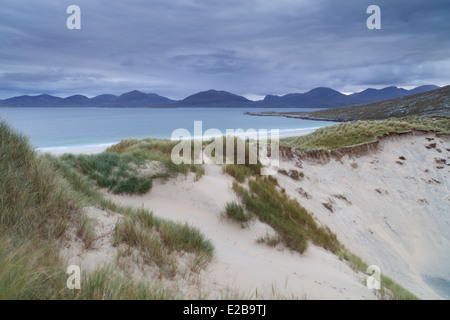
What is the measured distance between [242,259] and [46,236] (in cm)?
304

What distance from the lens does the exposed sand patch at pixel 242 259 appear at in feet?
11.6

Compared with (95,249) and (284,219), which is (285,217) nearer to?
(284,219)

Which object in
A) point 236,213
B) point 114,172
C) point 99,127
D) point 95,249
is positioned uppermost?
point 99,127

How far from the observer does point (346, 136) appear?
20.6 metres

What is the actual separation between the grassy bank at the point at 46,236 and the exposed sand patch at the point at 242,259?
55 centimetres

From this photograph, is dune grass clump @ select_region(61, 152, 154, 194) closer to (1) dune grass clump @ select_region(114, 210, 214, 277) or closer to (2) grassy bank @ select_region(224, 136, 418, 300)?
(2) grassy bank @ select_region(224, 136, 418, 300)

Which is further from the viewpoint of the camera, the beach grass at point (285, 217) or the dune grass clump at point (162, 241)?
the beach grass at point (285, 217)

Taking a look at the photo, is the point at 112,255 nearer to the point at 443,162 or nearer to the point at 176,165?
the point at 176,165

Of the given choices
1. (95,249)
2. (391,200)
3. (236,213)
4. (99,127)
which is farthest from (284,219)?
(99,127)

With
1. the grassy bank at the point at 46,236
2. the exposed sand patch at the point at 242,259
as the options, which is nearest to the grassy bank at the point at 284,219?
the exposed sand patch at the point at 242,259

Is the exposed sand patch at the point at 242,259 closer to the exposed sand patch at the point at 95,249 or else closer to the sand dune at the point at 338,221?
the sand dune at the point at 338,221

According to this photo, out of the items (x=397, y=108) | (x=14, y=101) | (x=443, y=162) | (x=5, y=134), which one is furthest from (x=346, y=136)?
(x=14, y=101)

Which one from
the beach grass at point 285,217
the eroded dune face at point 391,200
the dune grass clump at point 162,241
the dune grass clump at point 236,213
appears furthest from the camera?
the eroded dune face at point 391,200

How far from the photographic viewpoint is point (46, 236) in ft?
10.6
